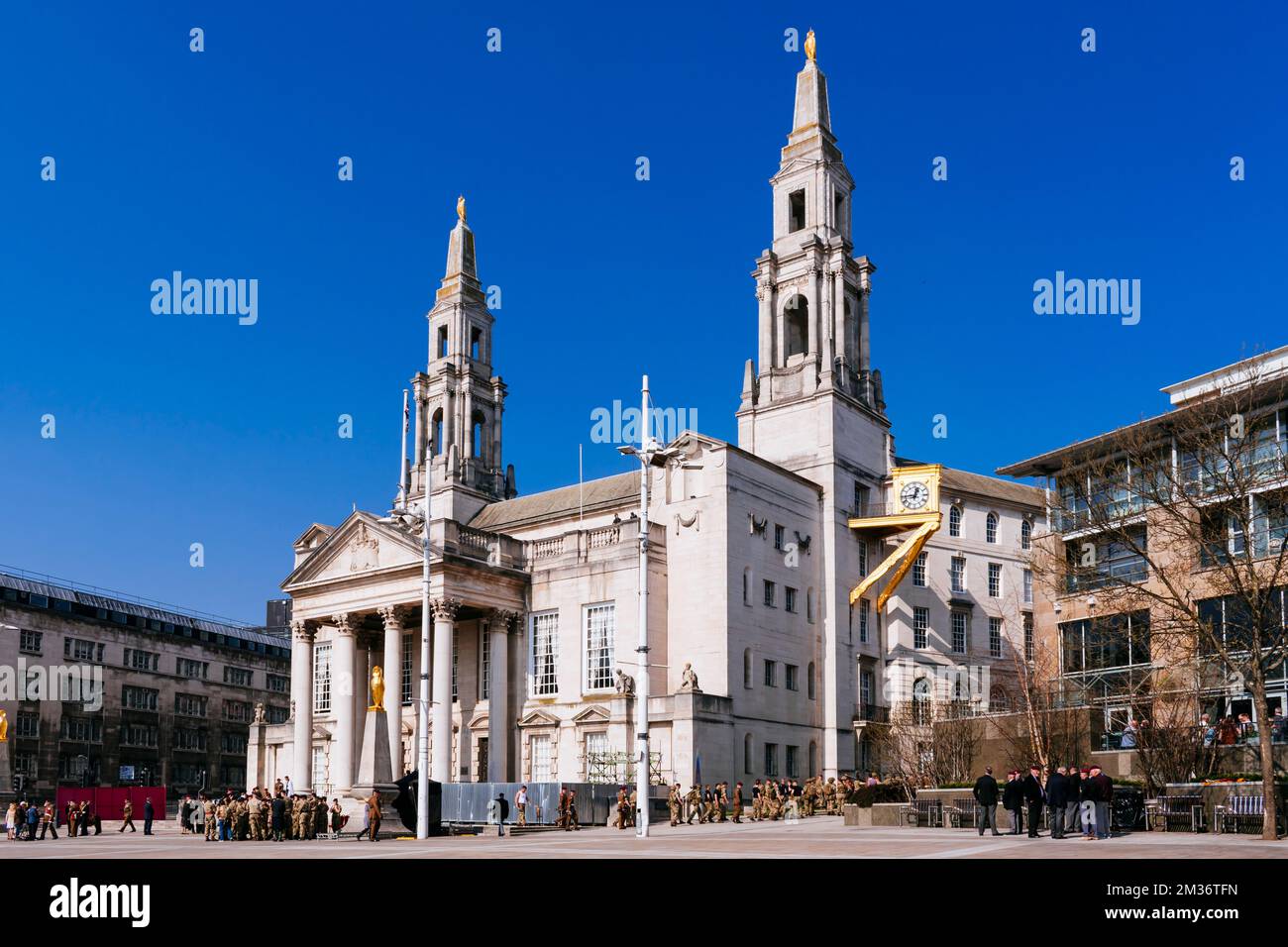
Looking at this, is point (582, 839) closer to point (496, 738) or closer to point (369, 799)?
point (369, 799)

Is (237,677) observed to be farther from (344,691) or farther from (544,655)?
(544,655)

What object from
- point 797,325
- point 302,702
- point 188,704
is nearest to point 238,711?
point 188,704

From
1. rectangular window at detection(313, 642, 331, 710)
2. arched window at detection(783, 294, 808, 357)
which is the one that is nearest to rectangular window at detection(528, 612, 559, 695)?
rectangular window at detection(313, 642, 331, 710)

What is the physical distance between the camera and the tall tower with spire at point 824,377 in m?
70.6

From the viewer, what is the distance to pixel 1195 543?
37.8m

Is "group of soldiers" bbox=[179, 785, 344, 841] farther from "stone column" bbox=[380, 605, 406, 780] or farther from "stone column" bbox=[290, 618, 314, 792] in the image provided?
"stone column" bbox=[290, 618, 314, 792]

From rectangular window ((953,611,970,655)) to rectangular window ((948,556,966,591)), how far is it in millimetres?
1547

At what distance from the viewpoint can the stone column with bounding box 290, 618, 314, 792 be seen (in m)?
73.5

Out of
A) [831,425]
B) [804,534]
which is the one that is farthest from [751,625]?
[831,425]

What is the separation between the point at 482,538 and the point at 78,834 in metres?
23.6

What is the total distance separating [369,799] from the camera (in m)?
41.0

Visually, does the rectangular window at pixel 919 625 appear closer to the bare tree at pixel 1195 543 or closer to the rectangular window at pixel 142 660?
the bare tree at pixel 1195 543

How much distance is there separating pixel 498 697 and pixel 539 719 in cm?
263

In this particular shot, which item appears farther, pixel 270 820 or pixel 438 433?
pixel 438 433
